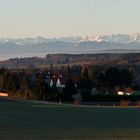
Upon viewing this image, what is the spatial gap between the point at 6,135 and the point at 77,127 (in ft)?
14.3

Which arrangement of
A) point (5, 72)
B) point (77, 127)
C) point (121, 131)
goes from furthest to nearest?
point (5, 72) → point (77, 127) → point (121, 131)

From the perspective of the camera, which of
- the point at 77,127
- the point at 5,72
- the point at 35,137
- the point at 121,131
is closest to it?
the point at 35,137

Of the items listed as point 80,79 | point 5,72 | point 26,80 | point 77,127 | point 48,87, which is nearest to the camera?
point 77,127

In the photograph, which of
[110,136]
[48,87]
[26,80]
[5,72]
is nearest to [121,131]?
[110,136]

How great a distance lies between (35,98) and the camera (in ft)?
221

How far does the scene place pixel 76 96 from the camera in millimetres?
68188

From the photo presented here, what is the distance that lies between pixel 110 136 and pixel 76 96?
47.5 m

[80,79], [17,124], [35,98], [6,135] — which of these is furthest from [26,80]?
[6,135]

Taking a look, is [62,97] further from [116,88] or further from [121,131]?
[121,131]

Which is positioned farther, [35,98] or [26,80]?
[26,80]

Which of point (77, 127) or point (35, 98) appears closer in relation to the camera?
point (77, 127)

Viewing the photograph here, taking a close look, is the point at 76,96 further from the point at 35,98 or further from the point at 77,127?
the point at 77,127

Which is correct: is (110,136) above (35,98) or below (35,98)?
above

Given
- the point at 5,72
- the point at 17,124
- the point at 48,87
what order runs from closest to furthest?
the point at 17,124 < the point at 48,87 < the point at 5,72
